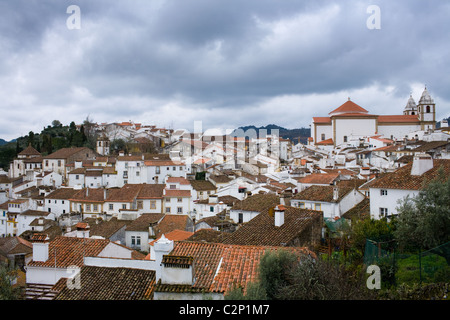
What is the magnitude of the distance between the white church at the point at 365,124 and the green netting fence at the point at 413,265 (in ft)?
256

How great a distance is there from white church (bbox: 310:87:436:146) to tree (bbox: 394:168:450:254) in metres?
76.3

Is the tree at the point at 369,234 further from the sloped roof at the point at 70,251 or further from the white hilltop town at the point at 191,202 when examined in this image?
the sloped roof at the point at 70,251

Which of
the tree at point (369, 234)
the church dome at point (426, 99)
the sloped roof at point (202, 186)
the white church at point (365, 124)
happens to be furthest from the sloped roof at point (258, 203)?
the church dome at point (426, 99)

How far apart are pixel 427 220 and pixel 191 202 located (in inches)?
1275

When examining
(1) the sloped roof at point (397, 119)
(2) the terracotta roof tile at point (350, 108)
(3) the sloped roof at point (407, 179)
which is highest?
(2) the terracotta roof tile at point (350, 108)

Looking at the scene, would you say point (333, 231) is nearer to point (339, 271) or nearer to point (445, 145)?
point (339, 271)

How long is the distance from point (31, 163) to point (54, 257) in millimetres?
63895

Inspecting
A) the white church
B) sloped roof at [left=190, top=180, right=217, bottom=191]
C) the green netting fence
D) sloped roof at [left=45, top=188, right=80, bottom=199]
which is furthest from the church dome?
the green netting fence

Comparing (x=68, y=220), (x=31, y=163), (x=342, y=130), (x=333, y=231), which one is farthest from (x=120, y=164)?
(x=342, y=130)

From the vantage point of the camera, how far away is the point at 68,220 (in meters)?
41.2

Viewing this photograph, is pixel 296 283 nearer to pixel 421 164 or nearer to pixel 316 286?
pixel 316 286

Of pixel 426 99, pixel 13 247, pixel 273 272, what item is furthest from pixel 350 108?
pixel 273 272

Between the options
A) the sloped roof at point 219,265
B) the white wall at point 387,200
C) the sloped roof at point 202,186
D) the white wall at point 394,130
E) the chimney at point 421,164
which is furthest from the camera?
the white wall at point 394,130

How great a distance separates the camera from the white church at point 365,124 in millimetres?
89250
